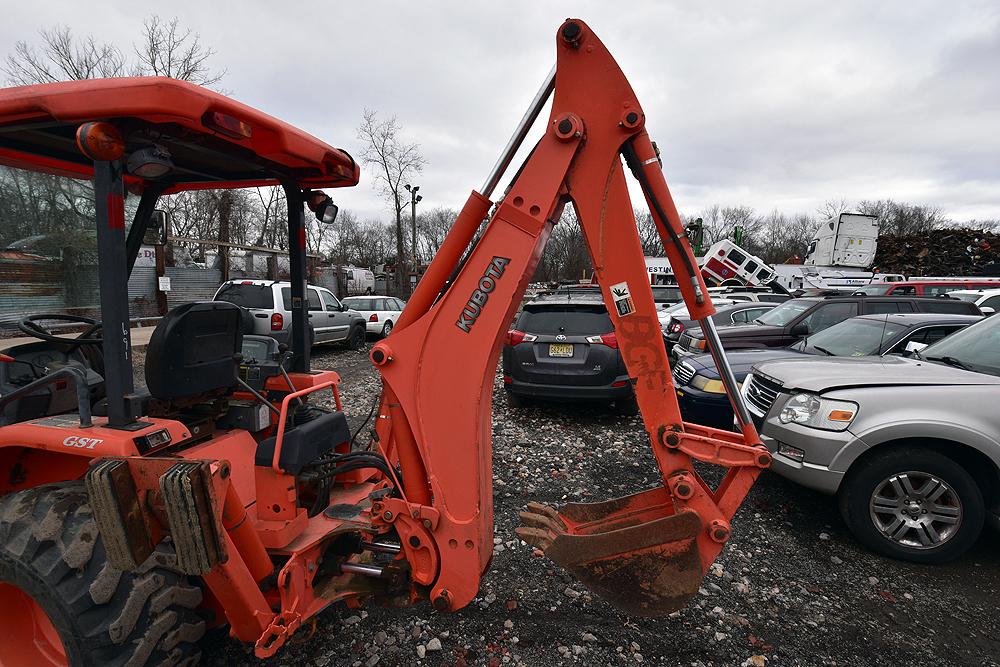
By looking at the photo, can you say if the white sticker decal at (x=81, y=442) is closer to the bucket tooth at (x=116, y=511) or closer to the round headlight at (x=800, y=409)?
the bucket tooth at (x=116, y=511)

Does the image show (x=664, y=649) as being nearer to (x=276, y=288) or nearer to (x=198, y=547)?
(x=198, y=547)

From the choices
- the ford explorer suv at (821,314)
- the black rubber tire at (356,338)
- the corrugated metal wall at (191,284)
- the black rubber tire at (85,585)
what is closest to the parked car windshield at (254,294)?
the black rubber tire at (356,338)

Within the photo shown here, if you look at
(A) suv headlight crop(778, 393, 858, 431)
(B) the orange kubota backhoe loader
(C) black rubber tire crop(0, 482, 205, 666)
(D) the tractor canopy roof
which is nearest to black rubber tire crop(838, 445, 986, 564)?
(A) suv headlight crop(778, 393, 858, 431)

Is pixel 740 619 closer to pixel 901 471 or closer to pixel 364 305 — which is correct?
pixel 901 471

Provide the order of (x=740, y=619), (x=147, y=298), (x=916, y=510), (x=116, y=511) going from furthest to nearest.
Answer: (x=147, y=298)
(x=916, y=510)
(x=740, y=619)
(x=116, y=511)

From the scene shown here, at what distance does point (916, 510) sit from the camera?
11.3ft

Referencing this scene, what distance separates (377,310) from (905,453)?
1422 cm

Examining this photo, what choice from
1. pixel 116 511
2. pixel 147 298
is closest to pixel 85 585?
pixel 116 511

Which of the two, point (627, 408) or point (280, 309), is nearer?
point (627, 408)

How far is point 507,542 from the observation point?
12.0 feet

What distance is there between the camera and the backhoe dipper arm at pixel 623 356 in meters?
2.05

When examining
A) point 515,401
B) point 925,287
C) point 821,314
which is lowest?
point 515,401

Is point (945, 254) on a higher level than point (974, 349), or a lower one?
higher

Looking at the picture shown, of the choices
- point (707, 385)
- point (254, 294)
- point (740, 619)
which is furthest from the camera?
point (254, 294)
